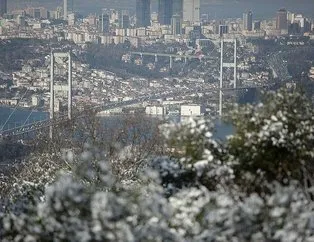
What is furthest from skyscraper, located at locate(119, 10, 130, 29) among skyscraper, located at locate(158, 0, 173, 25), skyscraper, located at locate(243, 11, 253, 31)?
skyscraper, located at locate(243, 11, 253, 31)

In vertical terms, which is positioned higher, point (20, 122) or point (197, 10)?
point (197, 10)

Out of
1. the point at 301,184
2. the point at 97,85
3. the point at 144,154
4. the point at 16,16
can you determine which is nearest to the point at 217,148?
the point at 301,184

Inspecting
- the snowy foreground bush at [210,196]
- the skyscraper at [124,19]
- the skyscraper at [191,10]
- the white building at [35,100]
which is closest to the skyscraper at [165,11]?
the skyscraper at [191,10]

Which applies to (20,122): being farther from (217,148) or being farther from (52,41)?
(217,148)

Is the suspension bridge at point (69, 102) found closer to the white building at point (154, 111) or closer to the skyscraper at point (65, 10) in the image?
the white building at point (154, 111)

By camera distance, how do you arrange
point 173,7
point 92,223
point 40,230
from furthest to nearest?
point 173,7 → point 40,230 → point 92,223

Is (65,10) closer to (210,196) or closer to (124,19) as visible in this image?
(124,19)
